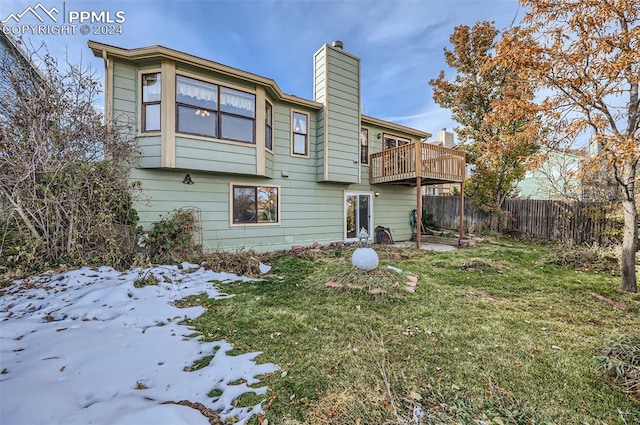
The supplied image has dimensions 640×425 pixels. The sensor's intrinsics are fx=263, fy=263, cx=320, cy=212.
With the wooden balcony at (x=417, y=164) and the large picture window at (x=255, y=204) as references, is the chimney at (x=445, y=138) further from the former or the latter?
the large picture window at (x=255, y=204)

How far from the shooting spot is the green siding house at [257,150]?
20.6 feet

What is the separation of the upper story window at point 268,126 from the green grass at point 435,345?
14.6ft

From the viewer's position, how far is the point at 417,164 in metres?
8.83

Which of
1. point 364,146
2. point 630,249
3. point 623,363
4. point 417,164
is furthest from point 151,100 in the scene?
point 630,249

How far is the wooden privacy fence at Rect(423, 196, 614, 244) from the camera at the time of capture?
8992 millimetres

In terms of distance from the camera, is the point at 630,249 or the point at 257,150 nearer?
the point at 630,249

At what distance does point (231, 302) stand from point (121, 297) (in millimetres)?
1571

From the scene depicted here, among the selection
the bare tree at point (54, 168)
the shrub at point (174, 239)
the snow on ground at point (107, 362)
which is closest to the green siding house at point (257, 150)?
the shrub at point (174, 239)

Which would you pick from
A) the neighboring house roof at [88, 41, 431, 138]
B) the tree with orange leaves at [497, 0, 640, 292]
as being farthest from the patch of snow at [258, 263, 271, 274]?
the tree with orange leaves at [497, 0, 640, 292]

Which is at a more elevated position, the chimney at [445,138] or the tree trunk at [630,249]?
the chimney at [445,138]

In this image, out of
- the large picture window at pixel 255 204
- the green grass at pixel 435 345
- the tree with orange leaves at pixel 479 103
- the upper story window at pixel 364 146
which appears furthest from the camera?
the tree with orange leaves at pixel 479 103

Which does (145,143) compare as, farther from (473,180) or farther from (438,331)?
(473,180)

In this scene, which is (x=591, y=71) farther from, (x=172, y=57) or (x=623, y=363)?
(x=172, y=57)

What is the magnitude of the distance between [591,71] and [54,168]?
9.36 m
